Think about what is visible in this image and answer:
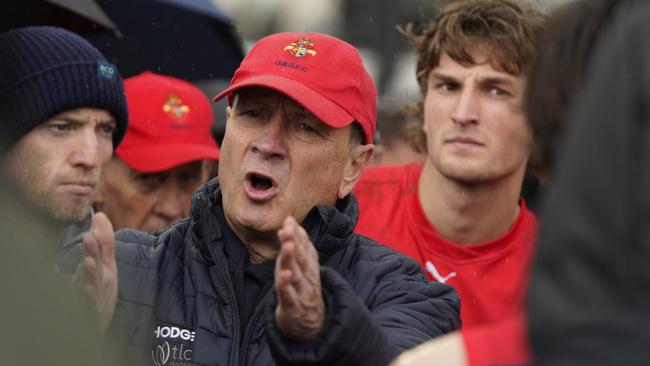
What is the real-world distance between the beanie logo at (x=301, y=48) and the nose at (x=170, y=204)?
2086mm

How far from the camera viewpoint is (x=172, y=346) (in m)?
3.00

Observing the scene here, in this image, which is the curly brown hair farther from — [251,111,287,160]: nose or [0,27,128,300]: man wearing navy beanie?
[251,111,287,160]: nose

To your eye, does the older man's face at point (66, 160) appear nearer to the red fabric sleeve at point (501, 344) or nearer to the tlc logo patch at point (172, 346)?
the tlc logo patch at point (172, 346)

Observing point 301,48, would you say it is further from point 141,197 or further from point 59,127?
point 141,197

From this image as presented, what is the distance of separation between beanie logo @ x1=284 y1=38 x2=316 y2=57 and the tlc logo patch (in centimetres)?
90

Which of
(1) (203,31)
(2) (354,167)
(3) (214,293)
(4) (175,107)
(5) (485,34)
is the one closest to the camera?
(3) (214,293)

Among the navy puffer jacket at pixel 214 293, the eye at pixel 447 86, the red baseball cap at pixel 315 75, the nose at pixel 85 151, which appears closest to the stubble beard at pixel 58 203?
the nose at pixel 85 151

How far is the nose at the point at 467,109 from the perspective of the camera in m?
4.90

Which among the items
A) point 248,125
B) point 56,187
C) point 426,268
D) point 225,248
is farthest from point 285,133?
point 426,268

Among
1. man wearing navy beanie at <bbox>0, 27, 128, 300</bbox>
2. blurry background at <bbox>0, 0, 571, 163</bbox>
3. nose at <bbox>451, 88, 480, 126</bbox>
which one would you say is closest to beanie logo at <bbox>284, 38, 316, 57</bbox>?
man wearing navy beanie at <bbox>0, 27, 128, 300</bbox>

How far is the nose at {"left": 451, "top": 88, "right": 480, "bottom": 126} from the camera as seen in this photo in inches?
193

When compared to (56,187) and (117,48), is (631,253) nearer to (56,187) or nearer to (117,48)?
(56,187)

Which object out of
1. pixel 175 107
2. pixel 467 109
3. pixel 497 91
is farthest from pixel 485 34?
pixel 175 107

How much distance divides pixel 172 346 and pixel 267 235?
1.50 ft
